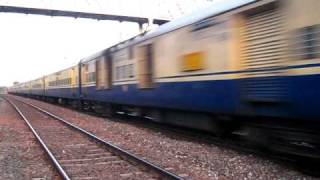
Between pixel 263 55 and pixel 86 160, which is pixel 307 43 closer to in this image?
pixel 263 55

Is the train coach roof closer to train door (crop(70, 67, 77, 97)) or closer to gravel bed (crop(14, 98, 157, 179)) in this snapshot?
gravel bed (crop(14, 98, 157, 179))

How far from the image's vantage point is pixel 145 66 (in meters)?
16.0

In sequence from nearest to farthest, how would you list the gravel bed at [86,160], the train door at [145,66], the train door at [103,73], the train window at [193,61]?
the gravel bed at [86,160] < the train window at [193,61] < the train door at [145,66] < the train door at [103,73]

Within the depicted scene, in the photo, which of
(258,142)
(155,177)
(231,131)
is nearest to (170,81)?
(231,131)

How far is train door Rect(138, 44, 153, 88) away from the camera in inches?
613

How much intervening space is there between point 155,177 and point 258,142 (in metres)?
2.21

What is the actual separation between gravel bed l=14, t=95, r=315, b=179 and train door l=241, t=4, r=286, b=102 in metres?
1.18

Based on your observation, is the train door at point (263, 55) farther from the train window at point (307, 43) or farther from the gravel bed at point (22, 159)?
the gravel bed at point (22, 159)

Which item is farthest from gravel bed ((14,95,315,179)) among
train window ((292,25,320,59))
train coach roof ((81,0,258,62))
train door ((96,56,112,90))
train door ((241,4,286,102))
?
train door ((96,56,112,90))

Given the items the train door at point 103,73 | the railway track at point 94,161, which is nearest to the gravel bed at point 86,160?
the railway track at point 94,161

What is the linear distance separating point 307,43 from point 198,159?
3361 mm

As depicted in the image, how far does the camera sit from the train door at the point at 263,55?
8672 millimetres

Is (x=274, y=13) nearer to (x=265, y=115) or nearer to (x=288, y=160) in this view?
(x=265, y=115)

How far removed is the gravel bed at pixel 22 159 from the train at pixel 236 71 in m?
3.66
